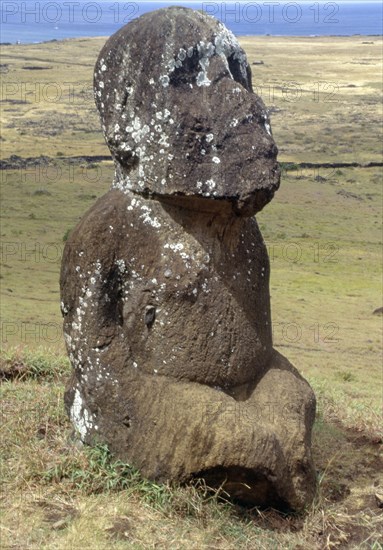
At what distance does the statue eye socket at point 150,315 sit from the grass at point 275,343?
0.86 m

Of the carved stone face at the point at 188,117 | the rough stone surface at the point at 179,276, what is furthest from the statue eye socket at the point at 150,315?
the carved stone face at the point at 188,117

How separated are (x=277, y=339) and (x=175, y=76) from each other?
324 inches

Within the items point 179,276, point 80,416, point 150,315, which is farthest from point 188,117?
point 80,416

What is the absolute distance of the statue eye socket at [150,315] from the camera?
5121mm

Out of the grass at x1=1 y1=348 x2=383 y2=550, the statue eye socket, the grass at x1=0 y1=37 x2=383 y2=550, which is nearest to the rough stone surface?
the statue eye socket

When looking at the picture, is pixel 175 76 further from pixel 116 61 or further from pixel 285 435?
pixel 285 435

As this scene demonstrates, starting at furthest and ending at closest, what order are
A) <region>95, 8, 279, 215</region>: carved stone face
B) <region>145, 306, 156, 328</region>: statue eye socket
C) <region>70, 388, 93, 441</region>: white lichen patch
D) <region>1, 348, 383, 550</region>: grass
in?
1. <region>70, 388, 93, 441</region>: white lichen patch
2. <region>145, 306, 156, 328</region>: statue eye socket
3. <region>95, 8, 279, 215</region>: carved stone face
4. <region>1, 348, 383, 550</region>: grass

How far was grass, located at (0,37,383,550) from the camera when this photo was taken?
485cm

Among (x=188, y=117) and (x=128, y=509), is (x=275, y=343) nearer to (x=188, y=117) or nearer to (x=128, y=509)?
(x=128, y=509)

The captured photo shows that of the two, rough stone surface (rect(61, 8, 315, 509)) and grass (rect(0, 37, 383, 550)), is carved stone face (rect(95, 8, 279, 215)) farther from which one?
grass (rect(0, 37, 383, 550))

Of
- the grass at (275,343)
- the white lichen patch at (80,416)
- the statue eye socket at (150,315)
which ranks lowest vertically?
the grass at (275,343)

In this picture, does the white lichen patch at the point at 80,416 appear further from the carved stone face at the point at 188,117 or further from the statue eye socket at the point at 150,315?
the carved stone face at the point at 188,117

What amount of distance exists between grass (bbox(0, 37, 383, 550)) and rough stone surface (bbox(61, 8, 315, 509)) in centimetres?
24

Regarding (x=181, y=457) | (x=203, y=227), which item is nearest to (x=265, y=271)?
(x=203, y=227)
